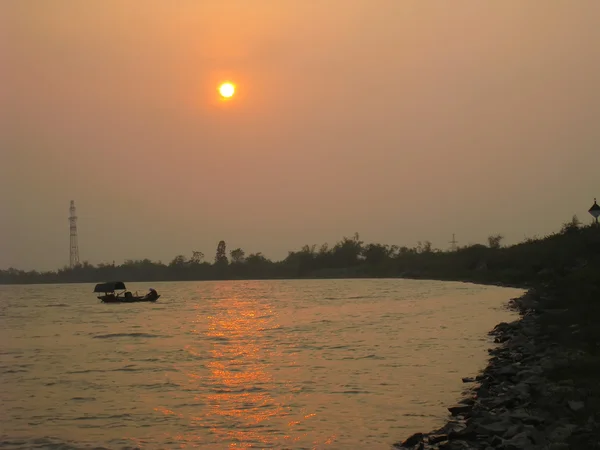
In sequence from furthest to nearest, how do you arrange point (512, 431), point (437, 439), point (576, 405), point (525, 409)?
point (525, 409) < point (437, 439) < point (576, 405) < point (512, 431)

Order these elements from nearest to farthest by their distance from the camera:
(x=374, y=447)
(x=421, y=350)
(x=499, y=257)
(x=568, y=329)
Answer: (x=374, y=447), (x=568, y=329), (x=421, y=350), (x=499, y=257)

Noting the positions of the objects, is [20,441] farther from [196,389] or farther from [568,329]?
[568,329]

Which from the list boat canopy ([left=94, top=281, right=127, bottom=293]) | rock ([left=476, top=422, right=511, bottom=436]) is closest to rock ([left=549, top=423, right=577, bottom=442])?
rock ([left=476, top=422, right=511, bottom=436])

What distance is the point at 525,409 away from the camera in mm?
14062

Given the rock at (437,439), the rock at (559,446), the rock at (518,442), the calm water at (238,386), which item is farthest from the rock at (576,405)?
the calm water at (238,386)

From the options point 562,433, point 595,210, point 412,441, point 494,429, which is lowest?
point 412,441

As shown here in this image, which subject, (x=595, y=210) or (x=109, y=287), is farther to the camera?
(x=109, y=287)

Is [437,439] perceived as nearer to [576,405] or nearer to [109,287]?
[576,405]

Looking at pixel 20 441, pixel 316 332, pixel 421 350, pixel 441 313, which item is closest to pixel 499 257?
pixel 441 313

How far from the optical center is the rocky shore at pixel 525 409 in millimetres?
11234

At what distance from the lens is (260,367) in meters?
26.1

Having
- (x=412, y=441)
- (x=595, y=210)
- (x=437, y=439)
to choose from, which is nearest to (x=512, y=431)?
(x=437, y=439)

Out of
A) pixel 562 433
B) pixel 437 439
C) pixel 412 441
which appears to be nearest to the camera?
pixel 562 433

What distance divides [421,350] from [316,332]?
12.9m
